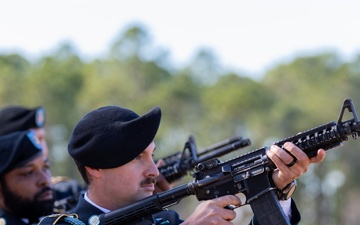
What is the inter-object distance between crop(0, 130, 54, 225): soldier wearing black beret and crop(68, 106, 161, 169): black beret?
2.12 metres

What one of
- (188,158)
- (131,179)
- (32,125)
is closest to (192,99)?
(32,125)

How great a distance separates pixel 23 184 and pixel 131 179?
2.43 m

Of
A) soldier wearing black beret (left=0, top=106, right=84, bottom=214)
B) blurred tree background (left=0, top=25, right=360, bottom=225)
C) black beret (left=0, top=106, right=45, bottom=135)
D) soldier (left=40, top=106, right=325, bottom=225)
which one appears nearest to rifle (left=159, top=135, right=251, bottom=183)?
soldier wearing black beret (left=0, top=106, right=84, bottom=214)

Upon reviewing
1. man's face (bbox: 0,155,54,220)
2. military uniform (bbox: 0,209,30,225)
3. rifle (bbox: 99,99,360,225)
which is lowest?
military uniform (bbox: 0,209,30,225)

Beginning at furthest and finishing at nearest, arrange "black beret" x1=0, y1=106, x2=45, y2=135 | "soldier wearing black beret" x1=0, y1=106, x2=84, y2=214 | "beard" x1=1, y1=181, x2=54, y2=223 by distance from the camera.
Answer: "black beret" x1=0, y1=106, x2=45, y2=135
"soldier wearing black beret" x1=0, y1=106, x2=84, y2=214
"beard" x1=1, y1=181, x2=54, y2=223

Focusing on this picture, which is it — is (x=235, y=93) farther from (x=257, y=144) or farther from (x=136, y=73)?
(x=136, y=73)

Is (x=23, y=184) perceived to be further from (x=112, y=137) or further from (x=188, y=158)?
(x=112, y=137)

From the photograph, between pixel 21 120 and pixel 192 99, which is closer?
pixel 21 120

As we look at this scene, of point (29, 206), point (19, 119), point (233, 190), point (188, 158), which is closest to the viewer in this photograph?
point (233, 190)

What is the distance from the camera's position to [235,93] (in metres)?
29.5

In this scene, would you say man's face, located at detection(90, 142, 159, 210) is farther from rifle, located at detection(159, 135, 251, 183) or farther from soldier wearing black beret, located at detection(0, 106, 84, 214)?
soldier wearing black beret, located at detection(0, 106, 84, 214)

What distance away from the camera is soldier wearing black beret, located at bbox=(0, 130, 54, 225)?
6.27 meters

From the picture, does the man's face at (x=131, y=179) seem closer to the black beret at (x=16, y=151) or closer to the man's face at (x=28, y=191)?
the man's face at (x=28, y=191)

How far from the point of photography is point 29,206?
6.27m
